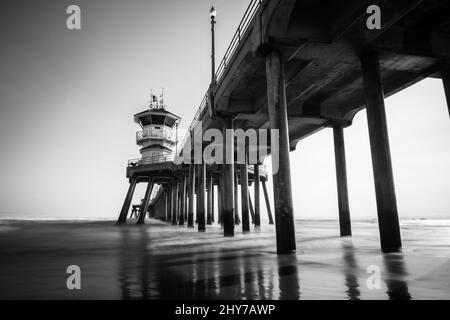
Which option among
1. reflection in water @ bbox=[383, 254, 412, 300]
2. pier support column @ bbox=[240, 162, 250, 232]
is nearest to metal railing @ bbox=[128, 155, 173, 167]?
pier support column @ bbox=[240, 162, 250, 232]

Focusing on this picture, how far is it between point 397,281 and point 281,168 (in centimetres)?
473

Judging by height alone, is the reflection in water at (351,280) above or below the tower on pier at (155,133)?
below

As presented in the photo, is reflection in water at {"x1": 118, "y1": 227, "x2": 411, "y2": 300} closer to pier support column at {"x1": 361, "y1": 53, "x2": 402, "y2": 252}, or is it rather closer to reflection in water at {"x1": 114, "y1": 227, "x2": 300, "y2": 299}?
reflection in water at {"x1": 114, "y1": 227, "x2": 300, "y2": 299}

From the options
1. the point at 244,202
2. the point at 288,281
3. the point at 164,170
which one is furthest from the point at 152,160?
the point at 288,281

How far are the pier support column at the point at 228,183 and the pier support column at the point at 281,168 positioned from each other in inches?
260

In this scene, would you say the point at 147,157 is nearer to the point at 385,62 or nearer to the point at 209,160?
the point at 209,160

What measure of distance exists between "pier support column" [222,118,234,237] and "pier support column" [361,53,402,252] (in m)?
7.65

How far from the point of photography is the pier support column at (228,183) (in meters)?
15.0

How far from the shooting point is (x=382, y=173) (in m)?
8.74

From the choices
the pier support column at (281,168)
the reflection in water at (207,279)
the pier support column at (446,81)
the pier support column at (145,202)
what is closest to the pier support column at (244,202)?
the pier support column at (281,168)

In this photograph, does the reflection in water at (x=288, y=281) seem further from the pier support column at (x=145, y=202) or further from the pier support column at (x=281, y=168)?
the pier support column at (x=145, y=202)

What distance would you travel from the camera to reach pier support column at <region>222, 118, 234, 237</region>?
1501 centimetres

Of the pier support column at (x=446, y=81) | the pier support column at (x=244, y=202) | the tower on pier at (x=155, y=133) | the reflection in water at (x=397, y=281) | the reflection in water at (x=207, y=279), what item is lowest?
the reflection in water at (x=397, y=281)
